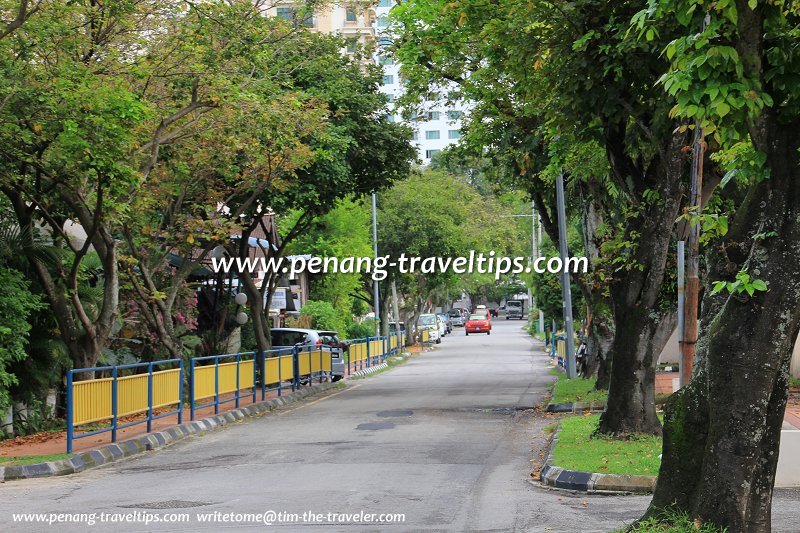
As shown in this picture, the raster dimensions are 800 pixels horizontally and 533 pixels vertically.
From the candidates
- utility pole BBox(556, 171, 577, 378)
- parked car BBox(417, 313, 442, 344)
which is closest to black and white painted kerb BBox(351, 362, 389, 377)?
utility pole BBox(556, 171, 577, 378)

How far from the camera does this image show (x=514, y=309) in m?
139

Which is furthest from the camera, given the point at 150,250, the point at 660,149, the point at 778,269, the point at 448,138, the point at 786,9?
the point at 448,138

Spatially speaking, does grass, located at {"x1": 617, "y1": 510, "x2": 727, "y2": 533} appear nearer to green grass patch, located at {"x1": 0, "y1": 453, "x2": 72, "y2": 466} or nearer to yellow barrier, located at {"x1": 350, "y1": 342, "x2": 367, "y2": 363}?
green grass patch, located at {"x1": 0, "y1": 453, "x2": 72, "y2": 466}

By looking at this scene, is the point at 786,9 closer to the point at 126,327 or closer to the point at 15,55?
the point at 15,55

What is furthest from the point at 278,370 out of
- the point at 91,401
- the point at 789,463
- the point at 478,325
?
the point at 478,325

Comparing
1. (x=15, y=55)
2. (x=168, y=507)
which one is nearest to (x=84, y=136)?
(x=15, y=55)

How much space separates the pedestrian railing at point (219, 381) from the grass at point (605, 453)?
23.0 feet

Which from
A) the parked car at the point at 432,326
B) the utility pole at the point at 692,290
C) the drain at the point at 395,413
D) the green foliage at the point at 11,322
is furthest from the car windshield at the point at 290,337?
the parked car at the point at 432,326

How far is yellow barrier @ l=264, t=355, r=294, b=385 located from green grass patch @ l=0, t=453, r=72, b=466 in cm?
999

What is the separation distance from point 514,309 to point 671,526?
132 meters

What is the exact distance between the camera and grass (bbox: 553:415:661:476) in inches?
493

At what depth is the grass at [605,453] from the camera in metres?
12.5

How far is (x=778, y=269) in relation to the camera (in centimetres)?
764

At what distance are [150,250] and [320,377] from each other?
834 cm
